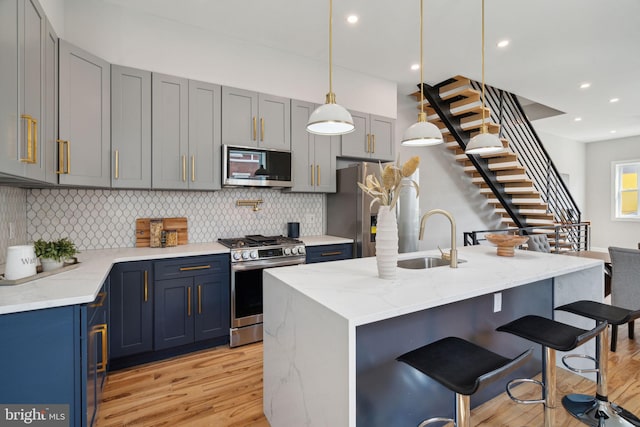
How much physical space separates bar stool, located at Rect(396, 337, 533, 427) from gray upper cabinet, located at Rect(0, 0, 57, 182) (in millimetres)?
2043

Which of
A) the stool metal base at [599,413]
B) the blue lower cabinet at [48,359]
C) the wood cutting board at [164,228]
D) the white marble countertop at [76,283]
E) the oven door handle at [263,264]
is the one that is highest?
the wood cutting board at [164,228]

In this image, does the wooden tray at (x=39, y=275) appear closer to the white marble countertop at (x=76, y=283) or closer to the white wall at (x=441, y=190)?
the white marble countertop at (x=76, y=283)

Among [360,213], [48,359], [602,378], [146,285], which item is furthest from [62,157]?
[602,378]

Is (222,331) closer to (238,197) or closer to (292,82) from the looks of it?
(238,197)

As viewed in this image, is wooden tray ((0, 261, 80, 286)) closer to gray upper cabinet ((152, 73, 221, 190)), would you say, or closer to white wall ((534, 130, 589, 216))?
gray upper cabinet ((152, 73, 221, 190))

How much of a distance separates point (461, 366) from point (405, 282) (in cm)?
50

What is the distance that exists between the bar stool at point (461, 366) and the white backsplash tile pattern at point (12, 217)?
2605 mm

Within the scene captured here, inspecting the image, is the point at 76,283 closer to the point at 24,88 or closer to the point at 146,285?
the point at 146,285

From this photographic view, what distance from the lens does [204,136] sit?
306cm

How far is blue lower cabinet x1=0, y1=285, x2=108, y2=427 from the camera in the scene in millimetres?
1319

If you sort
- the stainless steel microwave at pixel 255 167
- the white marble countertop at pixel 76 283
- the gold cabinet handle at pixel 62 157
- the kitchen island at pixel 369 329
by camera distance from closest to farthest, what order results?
1. the kitchen island at pixel 369 329
2. the white marble countertop at pixel 76 283
3. the gold cabinet handle at pixel 62 157
4. the stainless steel microwave at pixel 255 167

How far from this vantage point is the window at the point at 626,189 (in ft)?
25.7
